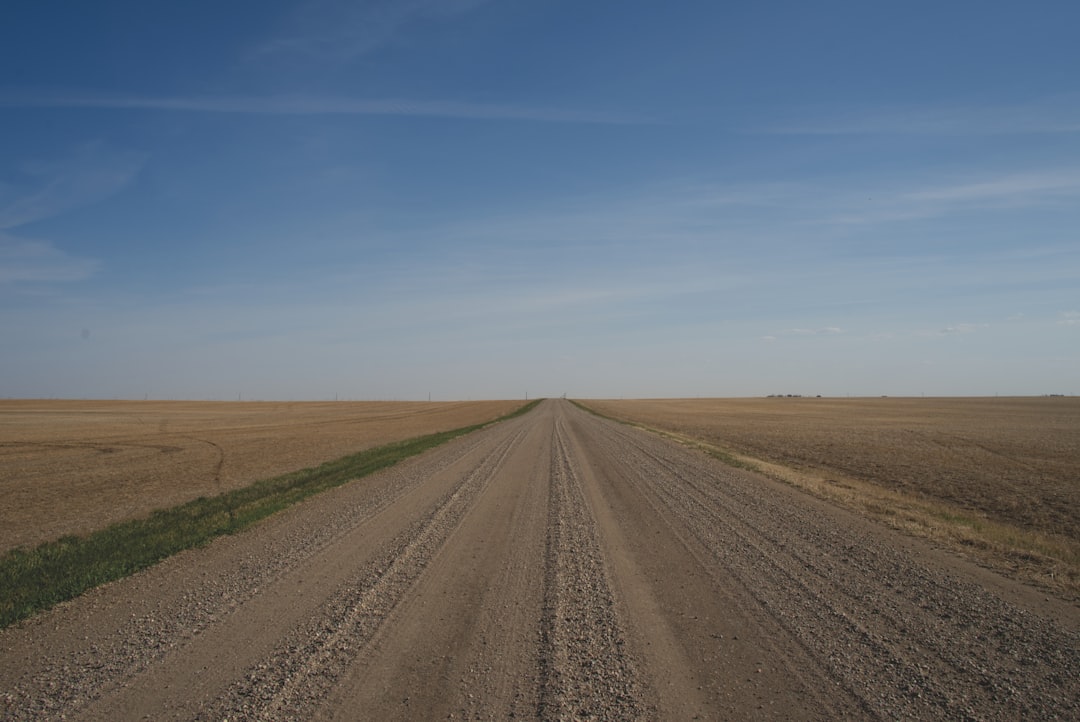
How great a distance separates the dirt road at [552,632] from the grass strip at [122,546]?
1.64 ft

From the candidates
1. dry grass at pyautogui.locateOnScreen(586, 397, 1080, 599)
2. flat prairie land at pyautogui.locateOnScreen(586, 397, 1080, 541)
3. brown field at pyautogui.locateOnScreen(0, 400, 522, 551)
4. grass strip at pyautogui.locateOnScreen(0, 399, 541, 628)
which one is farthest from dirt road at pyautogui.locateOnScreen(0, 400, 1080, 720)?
flat prairie land at pyautogui.locateOnScreen(586, 397, 1080, 541)

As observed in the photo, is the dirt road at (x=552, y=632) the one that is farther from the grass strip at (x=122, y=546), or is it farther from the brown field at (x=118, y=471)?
the brown field at (x=118, y=471)

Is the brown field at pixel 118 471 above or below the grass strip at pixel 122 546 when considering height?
below

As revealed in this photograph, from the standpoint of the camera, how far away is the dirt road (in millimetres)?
4973

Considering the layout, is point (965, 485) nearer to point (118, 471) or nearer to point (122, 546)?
point (122, 546)

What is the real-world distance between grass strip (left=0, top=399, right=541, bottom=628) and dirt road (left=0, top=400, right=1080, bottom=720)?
500mm

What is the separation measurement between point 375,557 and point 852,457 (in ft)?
81.7

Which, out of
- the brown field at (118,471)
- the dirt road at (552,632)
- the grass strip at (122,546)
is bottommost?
the brown field at (118,471)

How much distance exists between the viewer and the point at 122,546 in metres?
10.6

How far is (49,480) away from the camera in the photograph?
20.5 meters

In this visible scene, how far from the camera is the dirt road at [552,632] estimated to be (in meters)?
4.97

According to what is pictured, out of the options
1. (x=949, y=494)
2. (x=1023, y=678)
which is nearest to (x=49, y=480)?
(x=1023, y=678)

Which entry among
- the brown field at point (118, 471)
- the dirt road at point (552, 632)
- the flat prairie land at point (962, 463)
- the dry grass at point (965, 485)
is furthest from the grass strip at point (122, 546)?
the flat prairie land at point (962, 463)

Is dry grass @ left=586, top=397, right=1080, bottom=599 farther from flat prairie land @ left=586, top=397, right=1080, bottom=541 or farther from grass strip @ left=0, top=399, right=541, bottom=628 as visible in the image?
grass strip @ left=0, top=399, right=541, bottom=628
